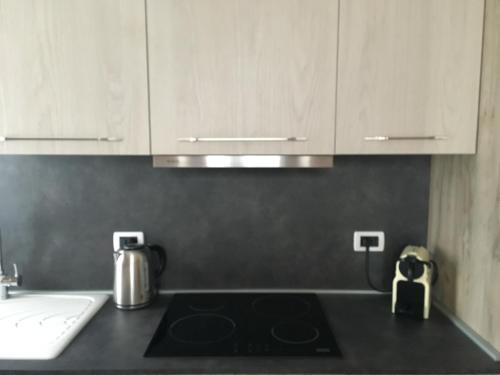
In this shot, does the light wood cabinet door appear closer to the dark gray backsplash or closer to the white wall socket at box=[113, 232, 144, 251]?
the dark gray backsplash

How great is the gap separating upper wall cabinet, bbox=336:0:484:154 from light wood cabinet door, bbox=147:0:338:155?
2.5 inches

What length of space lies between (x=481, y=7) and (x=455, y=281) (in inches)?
37.9

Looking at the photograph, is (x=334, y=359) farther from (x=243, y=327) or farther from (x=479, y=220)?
(x=479, y=220)

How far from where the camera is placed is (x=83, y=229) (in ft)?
5.64

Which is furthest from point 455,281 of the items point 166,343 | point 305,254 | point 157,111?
point 157,111

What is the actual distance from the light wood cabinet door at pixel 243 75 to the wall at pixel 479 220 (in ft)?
1.64

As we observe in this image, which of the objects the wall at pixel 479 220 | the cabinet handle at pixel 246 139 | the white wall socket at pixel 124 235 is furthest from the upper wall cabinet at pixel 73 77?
the wall at pixel 479 220

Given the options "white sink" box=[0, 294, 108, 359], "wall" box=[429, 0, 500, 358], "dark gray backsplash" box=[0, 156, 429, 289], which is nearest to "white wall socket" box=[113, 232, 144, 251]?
"dark gray backsplash" box=[0, 156, 429, 289]

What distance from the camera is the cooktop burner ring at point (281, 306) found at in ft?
5.08

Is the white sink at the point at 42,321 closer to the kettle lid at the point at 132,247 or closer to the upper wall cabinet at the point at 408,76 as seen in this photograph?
the kettle lid at the point at 132,247

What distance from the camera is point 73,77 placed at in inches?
51.4

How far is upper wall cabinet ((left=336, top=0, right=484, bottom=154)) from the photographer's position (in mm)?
1283

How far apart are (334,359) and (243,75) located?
3.13 ft

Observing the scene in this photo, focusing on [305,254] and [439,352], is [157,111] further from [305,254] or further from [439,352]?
[439,352]
